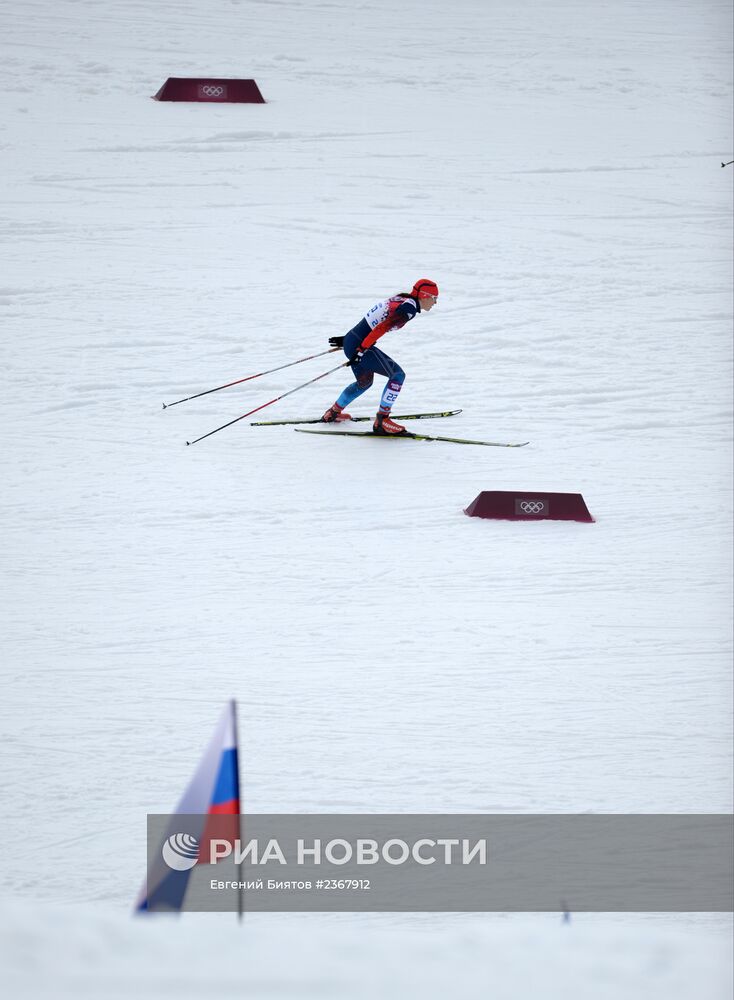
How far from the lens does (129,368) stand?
8.92 m

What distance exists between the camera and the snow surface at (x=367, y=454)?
5.64 m

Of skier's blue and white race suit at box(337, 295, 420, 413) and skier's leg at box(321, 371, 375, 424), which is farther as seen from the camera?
skier's leg at box(321, 371, 375, 424)

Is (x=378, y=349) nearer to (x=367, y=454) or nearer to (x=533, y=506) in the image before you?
(x=367, y=454)

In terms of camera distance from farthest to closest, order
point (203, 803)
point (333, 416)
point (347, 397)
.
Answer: point (333, 416) < point (347, 397) < point (203, 803)

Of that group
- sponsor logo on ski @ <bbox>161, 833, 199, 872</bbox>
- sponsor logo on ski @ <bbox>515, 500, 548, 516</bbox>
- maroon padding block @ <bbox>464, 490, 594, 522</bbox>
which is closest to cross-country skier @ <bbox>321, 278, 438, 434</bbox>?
maroon padding block @ <bbox>464, 490, 594, 522</bbox>

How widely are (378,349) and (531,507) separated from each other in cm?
122

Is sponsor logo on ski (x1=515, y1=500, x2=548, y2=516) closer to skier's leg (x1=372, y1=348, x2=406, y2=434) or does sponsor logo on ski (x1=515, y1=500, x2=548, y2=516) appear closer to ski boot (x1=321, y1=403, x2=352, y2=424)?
skier's leg (x1=372, y1=348, x2=406, y2=434)

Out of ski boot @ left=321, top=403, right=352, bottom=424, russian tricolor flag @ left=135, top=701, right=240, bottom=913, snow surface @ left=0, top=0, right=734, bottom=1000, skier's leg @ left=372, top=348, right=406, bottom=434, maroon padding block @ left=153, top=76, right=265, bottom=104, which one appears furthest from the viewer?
maroon padding block @ left=153, top=76, right=265, bottom=104

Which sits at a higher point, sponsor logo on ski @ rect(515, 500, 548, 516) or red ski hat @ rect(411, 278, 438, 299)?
red ski hat @ rect(411, 278, 438, 299)

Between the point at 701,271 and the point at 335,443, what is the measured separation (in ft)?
11.4

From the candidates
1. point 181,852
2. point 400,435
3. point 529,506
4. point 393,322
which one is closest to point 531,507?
point 529,506

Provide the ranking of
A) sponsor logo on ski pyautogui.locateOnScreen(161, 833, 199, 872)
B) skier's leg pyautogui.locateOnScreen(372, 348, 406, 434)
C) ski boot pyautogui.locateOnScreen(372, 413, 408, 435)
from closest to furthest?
sponsor logo on ski pyautogui.locateOnScreen(161, 833, 199, 872) → skier's leg pyautogui.locateOnScreen(372, 348, 406, 434) → ski boot pyautogui.locateOnScreen(372, 413, 408, 435)

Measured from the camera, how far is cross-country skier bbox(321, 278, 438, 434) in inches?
301

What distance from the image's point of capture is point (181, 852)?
14.9ft
